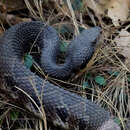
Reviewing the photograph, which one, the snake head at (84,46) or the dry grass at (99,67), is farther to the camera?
the snake head at (84,46)

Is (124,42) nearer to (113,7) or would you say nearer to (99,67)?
(99,67)

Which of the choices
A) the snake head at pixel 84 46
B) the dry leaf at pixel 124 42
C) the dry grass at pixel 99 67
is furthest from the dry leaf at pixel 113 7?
the snake head at pixel 84 46

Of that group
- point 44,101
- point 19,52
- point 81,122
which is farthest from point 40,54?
point 81,122

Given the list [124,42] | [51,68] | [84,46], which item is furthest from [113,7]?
[51,68]

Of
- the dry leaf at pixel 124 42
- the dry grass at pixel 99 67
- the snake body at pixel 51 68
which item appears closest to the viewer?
the snake body at pixel 51 68

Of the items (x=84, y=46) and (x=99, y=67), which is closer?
(x=84, y=46)

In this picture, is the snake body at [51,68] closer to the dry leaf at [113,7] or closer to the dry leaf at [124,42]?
the dry leaf at [124,42]

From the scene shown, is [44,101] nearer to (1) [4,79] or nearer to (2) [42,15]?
(1) [4,79]
